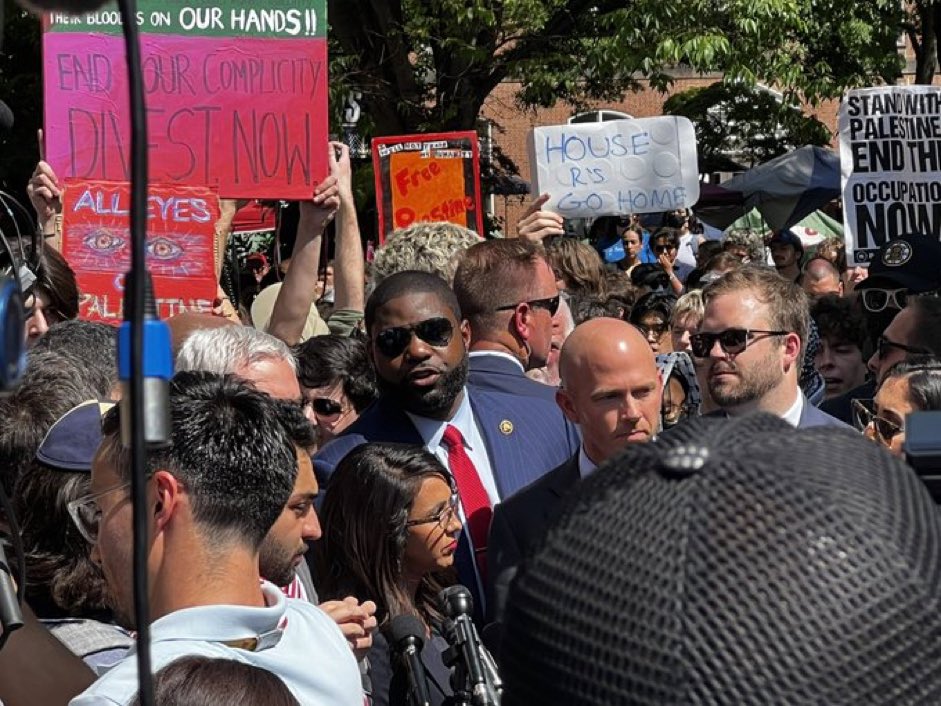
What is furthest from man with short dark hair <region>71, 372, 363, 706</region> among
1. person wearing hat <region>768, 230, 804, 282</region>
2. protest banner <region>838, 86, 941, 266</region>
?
person wearing hat <region>768, 230, 804, 282</region>

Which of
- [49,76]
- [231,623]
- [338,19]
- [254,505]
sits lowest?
[231,623]

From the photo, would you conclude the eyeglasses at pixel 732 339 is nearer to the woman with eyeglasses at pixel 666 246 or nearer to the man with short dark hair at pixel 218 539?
the man with short dark hair at pixel 218 539

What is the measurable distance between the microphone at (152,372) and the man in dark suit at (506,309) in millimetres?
3636

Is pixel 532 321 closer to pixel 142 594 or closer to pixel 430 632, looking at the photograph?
pixel 430 632

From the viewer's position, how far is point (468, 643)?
9.70 feet

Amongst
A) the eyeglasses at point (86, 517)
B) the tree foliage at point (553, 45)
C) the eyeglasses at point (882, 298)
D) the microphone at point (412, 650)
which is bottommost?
the microphone at point (412, 650)

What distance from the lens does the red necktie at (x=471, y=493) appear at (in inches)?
176

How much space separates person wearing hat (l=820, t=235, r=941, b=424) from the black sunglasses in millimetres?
2483

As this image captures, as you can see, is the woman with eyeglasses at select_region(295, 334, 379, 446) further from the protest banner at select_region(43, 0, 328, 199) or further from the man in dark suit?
the protest banner at select_region(43, 0, 328, 199)

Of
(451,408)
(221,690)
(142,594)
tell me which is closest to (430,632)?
(451,408)

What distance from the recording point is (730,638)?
95 centimetres

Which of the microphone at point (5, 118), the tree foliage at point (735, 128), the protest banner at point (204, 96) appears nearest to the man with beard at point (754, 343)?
the protest banner at point (204, 96)

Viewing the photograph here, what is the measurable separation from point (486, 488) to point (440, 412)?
0.90 ft

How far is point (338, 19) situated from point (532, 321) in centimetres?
1197
